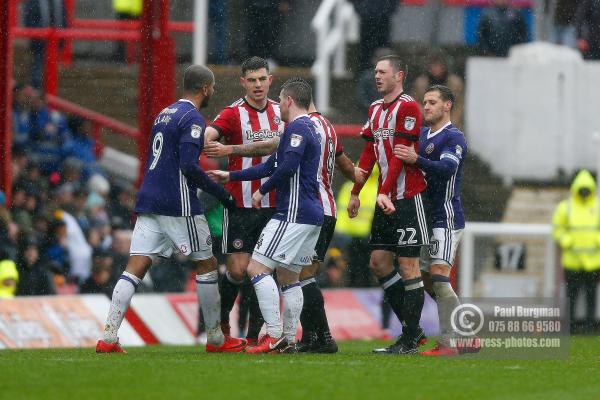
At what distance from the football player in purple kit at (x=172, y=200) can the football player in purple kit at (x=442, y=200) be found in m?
1.58

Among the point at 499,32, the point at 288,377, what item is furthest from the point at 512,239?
the point at 288,377

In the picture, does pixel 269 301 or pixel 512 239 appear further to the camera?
pixel 512 239

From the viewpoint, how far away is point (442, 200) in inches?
460

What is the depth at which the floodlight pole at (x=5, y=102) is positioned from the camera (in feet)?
52.0

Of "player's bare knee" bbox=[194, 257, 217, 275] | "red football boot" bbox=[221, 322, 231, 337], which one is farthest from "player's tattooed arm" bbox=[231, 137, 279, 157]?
"red football boot" bbox=[221, 322, 231, 337]

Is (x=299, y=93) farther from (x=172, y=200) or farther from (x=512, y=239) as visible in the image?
(x=512, y=239)

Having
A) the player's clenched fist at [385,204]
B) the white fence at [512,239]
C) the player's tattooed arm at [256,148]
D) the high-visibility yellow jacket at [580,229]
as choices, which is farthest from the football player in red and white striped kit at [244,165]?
the high-visibility yellow jacket at [580,229]

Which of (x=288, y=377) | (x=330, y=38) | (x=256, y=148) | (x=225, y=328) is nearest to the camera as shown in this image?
(x=288, y=377)

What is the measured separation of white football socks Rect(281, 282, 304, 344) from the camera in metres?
11.1

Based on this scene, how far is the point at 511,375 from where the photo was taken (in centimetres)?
980

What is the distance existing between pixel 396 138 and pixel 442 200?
27.2 inches

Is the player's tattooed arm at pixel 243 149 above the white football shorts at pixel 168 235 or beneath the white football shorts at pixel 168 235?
above

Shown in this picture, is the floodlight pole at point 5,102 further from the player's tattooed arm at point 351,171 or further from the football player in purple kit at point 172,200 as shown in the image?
the player's tattooed arm at point 351,171

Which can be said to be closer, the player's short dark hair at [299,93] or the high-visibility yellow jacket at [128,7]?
the player's short dark hair at [299,93]
